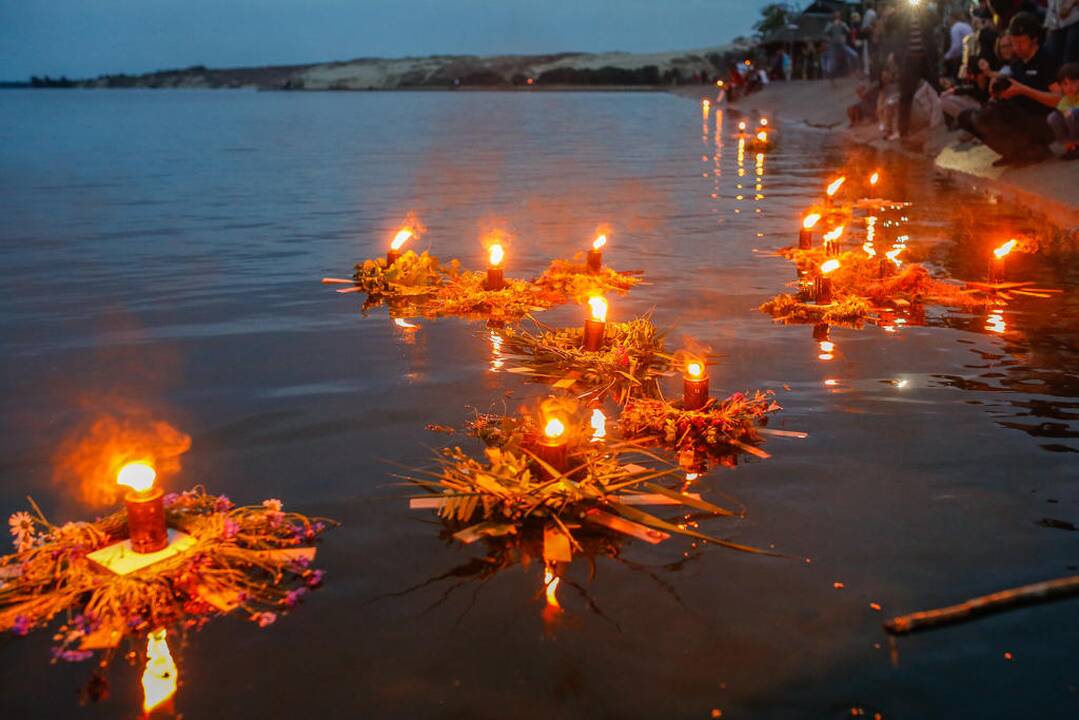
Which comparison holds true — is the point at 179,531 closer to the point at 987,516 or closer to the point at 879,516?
the point at 879,516

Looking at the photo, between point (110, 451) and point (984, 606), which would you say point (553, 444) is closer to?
point (984, 606)

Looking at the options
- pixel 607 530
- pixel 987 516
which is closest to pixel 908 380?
pixel 987 516

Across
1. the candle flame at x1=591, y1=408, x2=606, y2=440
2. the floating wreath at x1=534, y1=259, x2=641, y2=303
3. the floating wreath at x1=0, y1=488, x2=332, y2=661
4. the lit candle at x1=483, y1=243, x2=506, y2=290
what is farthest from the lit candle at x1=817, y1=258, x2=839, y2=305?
the floating wreath at x1=0, y1=488, x2=332, y2=661

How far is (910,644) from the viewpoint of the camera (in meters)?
3.63

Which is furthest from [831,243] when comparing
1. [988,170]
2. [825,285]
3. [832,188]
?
[988,170]

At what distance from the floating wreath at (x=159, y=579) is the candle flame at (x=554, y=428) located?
1.10m

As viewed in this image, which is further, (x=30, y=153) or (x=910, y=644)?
(x=30, y=153)

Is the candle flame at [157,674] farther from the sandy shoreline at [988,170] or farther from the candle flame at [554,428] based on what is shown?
the sandy shoreline at [988,170]

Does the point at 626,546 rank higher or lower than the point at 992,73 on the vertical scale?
lower

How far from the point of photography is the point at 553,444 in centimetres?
468

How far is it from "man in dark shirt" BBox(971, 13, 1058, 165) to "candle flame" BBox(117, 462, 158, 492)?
47.7 ft

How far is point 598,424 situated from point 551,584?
195 centimetres

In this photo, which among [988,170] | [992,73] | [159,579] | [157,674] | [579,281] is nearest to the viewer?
[157,674]

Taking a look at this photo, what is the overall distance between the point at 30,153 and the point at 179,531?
98.9ft
